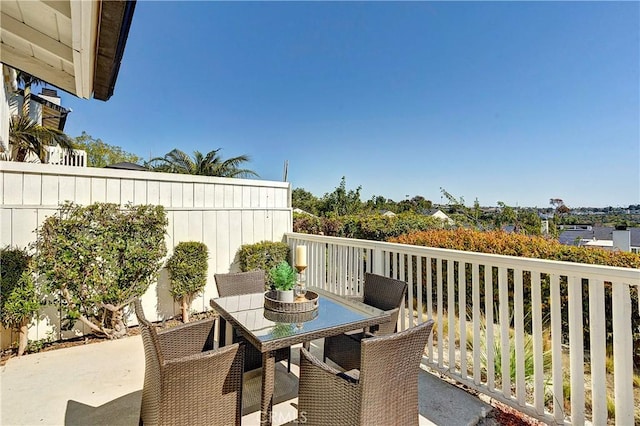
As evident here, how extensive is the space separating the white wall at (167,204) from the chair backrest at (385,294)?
103 inches

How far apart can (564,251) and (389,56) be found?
6583 mm

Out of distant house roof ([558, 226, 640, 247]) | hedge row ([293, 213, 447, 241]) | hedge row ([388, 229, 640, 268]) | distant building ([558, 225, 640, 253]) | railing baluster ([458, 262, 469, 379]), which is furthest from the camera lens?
hedge row ([293, 213, 447, 241])

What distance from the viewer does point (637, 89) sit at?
678 centimetres

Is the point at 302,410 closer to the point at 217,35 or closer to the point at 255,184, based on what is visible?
the point at 255,184

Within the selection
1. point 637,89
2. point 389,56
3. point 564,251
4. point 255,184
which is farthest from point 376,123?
point 564,251

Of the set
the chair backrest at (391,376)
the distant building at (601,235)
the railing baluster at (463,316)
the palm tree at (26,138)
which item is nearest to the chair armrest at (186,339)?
the chair backrest at (391,376)

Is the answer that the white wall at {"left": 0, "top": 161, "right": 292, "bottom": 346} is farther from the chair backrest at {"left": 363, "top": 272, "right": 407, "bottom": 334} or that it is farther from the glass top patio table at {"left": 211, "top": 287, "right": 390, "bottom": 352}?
the chair backrest at {"left": 363, "top": 272, "right": 407, "bottom": 334}

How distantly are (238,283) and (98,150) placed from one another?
61.5 feet

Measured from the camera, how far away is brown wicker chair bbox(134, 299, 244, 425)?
1414 mm

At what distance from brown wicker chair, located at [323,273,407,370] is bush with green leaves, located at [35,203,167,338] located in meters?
2.51

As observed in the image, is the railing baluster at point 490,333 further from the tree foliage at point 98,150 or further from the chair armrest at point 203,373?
the tree foliage at point 98,150

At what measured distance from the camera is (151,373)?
152 centimetres

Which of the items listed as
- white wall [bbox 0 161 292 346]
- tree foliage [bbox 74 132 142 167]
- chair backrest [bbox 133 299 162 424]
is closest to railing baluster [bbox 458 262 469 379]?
chair backrest [bbox 133 299 162 424]

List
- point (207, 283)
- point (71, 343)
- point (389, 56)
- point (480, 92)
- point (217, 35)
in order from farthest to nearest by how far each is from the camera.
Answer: point (480, 92), point (389, 56), point (217, 35), point (207, 283), point (71, 343)
